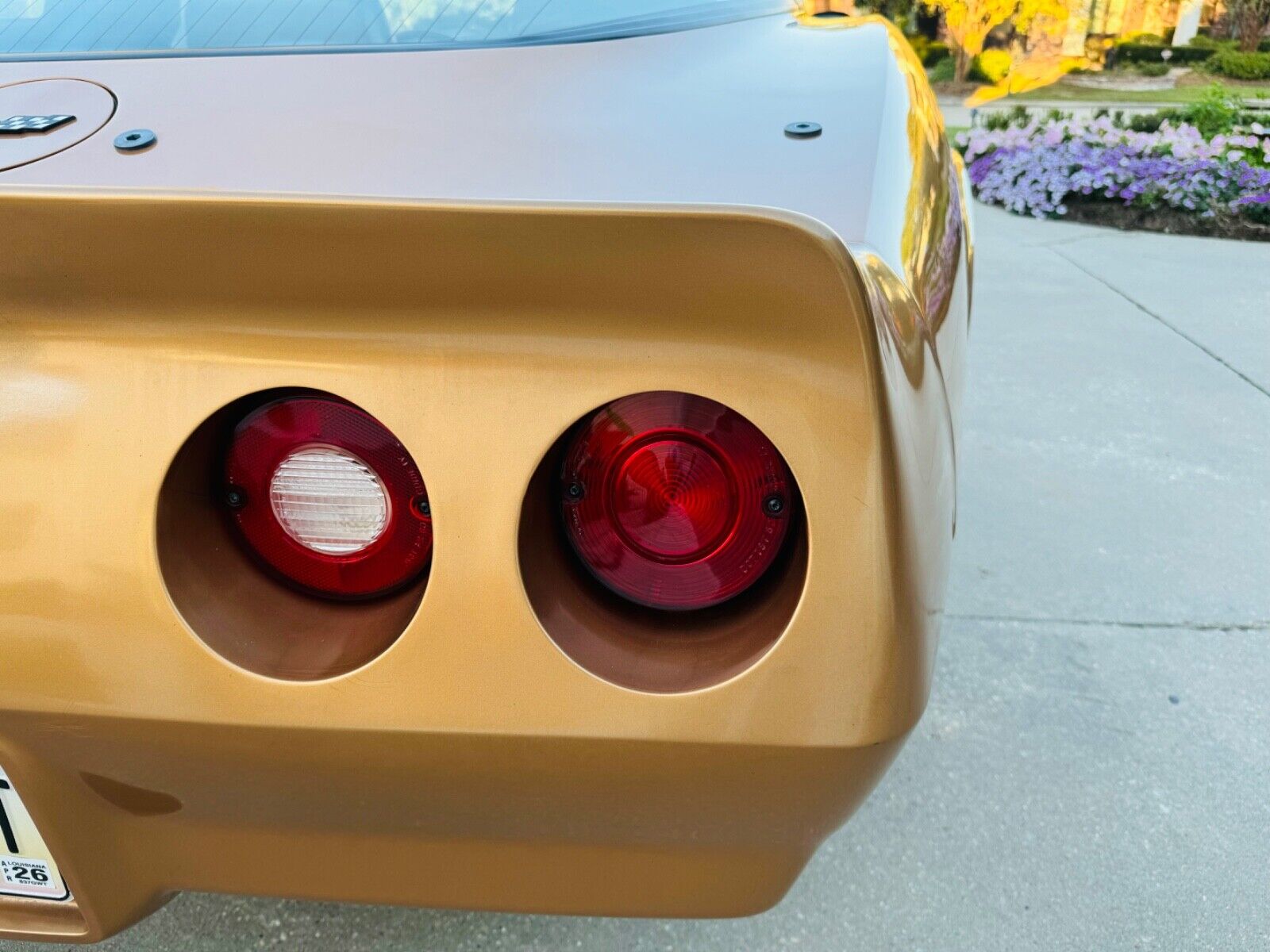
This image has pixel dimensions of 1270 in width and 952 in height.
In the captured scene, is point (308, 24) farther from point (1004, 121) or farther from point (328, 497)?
point (1004, 121)

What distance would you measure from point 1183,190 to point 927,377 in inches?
303

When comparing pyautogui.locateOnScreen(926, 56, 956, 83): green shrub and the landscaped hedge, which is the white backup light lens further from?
the landscaped hedge

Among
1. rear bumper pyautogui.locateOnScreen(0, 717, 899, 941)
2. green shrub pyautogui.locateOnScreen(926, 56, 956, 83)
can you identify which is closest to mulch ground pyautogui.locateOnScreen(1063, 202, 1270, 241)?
rear bumper pyautogui.locateOnScreen(0, 717, 899, 941)

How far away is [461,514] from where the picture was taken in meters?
0.91

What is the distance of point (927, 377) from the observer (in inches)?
38.3

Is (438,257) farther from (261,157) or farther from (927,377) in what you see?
(927,377)

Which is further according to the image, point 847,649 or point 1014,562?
point 1014,562

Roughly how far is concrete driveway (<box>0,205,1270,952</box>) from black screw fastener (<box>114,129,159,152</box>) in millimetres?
1232

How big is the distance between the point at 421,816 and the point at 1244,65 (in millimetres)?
31269

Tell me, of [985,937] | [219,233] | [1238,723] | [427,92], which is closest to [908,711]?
[219,233]

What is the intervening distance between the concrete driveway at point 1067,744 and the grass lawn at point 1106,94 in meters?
20.3

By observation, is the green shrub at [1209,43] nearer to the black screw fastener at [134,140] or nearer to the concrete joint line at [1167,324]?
the concrete joint line at [1167,324]

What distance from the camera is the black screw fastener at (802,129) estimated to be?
1107mm

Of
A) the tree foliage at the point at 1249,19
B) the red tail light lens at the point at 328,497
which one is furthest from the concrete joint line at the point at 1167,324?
the tree foliage at the point at 1249,19
